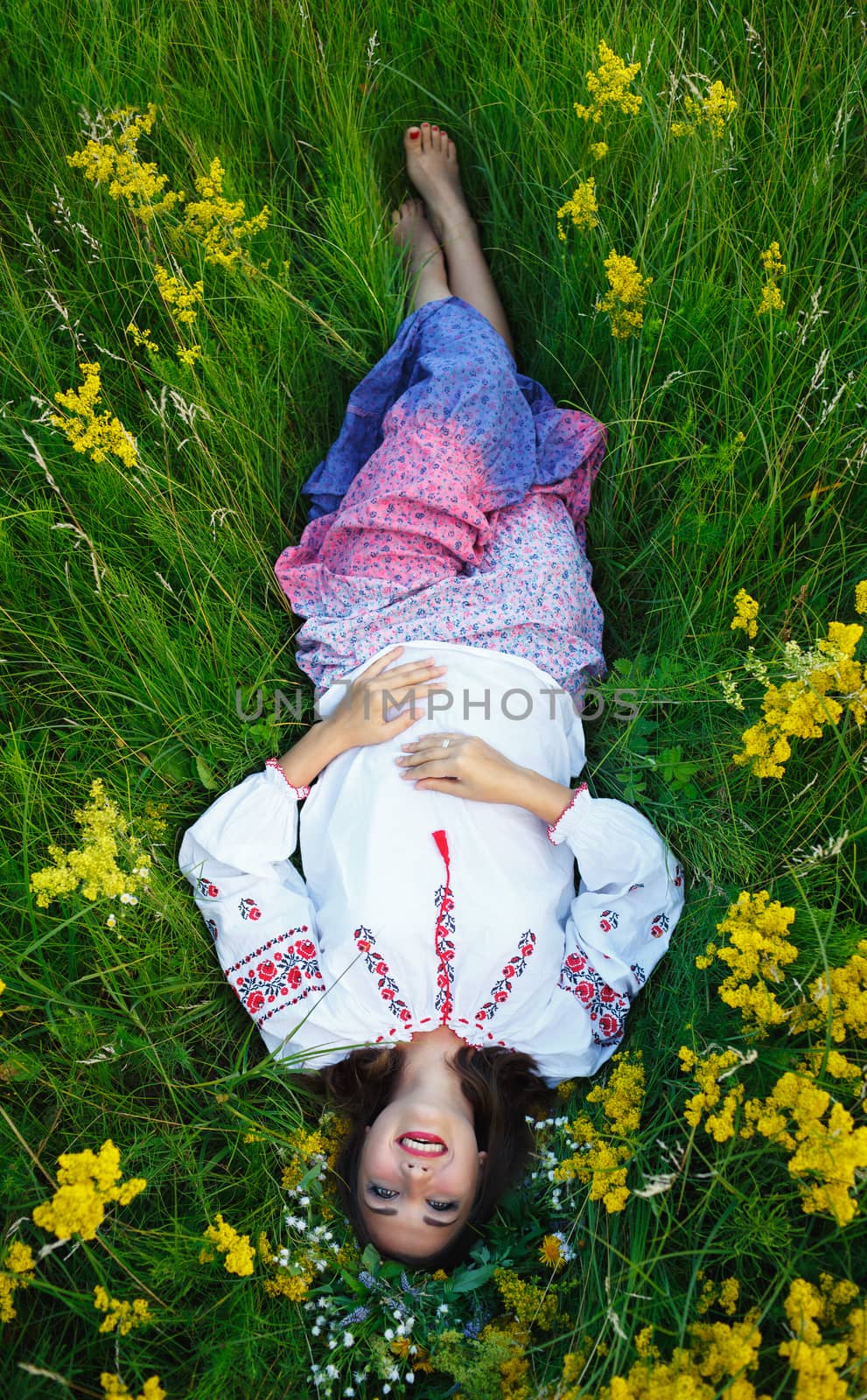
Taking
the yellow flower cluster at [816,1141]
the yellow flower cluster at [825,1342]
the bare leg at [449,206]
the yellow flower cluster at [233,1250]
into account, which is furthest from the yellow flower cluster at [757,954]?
the bare leg at [449,206]

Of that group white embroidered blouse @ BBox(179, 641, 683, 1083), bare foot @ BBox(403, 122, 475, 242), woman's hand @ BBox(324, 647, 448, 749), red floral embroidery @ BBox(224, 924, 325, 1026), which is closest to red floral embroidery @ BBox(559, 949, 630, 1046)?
white embroidered blouse @ BBox(179, 641, 683, 1083)

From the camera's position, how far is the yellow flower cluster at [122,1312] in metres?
1.58

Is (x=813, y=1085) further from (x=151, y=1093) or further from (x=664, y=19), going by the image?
(x=664, y=19)

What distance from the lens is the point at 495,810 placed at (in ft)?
7.55

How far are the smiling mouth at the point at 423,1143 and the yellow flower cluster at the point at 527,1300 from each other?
29 centimetres

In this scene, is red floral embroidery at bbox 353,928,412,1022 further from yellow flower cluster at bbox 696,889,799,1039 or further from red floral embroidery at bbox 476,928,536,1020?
yellow flower cluster at bbox 696,889,799,1039

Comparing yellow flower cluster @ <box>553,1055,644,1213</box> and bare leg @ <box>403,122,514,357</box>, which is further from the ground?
bare leg @ <box>403,122,514,357</box>

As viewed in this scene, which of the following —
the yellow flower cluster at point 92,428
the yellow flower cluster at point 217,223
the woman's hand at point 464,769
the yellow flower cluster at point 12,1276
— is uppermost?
the yellow flower cluster at point 217,223

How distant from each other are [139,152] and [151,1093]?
262 centimetres

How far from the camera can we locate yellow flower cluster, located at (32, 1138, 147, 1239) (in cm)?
141

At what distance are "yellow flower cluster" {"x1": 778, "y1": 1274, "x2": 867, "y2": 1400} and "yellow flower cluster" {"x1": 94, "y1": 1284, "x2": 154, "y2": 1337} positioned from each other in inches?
42.5

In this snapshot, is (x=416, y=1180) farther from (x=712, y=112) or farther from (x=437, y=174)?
(x=437, y=174)

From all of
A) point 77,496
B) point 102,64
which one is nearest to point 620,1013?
point 77,496

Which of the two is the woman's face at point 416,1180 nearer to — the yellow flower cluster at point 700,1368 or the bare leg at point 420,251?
the yellow flower cluster at point 700,1368
